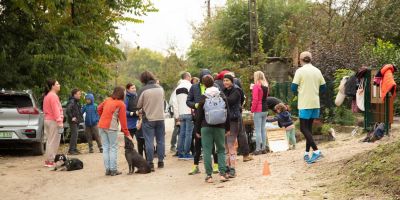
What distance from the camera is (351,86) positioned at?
13.6 metres

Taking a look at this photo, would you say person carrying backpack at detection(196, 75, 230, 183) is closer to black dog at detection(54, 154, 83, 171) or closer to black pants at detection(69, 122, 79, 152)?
black dog at detection(54, 154, 83, 171)

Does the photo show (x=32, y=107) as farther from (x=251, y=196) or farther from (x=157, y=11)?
(x=251, y=196)

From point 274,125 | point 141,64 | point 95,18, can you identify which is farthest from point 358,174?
point 141,64

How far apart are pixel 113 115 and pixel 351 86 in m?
5.03

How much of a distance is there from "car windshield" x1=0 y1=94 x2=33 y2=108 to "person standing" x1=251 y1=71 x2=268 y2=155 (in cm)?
615

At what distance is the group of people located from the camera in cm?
1068

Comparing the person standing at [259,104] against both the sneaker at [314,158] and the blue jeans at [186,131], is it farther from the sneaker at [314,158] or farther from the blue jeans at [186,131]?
the sneaker at [314,158]

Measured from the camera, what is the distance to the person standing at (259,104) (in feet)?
46.8

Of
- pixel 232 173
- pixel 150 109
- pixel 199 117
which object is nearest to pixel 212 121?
pixel 199 117

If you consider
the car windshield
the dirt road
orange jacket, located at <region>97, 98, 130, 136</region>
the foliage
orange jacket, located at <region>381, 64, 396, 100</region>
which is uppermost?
the foliage

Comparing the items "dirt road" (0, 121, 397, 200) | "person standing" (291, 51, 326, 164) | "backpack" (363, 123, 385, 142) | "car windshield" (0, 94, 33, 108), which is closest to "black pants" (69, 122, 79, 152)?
"car windshield" (0, 94, 33, 108)

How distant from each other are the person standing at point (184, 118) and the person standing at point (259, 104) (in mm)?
1451

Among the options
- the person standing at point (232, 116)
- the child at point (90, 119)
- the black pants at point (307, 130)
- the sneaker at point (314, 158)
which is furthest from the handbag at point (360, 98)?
the child at point (90, 119)

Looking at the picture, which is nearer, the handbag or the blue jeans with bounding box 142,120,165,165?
the blue jeans with bounding box 142,120,165,165
